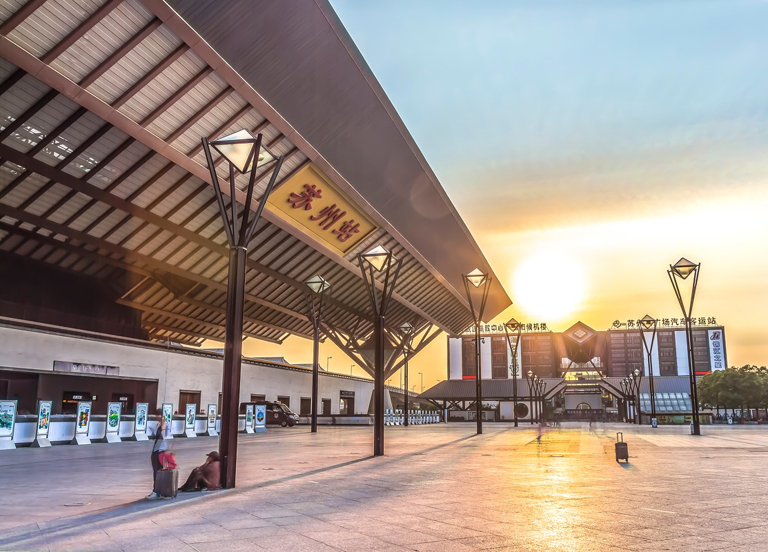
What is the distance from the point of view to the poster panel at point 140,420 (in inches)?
1086

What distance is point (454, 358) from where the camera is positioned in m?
118

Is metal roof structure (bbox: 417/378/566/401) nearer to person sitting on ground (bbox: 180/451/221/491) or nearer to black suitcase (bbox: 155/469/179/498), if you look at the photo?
person sitting on ground (bbox: 180/451/221/491)

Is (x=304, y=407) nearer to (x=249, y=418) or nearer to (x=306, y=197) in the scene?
(x=249, y=418)

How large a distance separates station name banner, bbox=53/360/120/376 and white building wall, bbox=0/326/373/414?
0.69ft

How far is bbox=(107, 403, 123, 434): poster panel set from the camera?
84.5 feet

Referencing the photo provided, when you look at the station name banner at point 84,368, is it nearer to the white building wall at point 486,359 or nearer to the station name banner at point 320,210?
the station name banner at point 320,210

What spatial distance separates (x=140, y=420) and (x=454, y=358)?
308 ft

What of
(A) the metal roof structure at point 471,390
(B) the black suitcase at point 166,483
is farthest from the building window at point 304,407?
(B) the black suitcase at point 166,483

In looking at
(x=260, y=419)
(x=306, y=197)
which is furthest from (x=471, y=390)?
(x=306, y=197)

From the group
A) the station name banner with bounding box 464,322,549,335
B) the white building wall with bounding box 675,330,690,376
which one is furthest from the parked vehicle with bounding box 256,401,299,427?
the white building wall with bounding box 675,330,690,376

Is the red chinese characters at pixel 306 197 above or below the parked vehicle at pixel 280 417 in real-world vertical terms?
above

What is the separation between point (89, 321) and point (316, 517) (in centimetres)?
3625

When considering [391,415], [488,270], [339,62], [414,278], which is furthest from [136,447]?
[488,270]

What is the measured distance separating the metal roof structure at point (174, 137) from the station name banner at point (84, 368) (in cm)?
597
